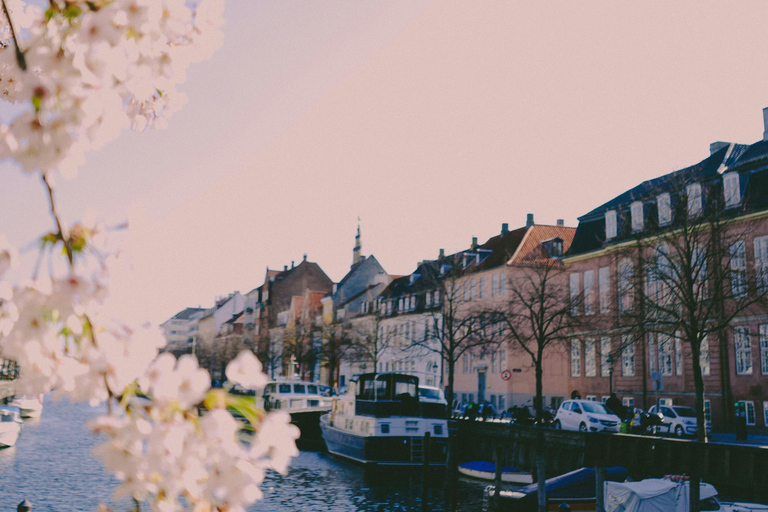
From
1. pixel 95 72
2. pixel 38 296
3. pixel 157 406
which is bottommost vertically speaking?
pixel 157 406

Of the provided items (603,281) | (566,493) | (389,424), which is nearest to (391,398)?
(389,424)

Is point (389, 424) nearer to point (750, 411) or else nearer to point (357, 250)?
point (750, 411)

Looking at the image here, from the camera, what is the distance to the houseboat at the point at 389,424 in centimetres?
3073

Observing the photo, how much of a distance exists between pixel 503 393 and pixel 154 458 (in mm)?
54883

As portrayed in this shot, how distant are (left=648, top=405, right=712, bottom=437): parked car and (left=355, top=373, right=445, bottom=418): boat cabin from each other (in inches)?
406

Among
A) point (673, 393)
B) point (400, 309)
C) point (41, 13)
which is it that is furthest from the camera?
point (400, 309)

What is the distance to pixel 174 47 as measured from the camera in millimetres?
3004

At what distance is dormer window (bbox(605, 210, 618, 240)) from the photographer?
46.3 meters

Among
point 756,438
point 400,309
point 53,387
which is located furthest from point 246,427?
point 400,309

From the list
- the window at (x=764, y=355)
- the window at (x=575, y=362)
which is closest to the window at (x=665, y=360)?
the window at (x=764, y=355)

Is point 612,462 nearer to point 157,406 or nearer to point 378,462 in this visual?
point 378,462

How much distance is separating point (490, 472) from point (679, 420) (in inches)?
403

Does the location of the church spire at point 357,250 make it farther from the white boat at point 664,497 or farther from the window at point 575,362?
the white boat at point 664,497

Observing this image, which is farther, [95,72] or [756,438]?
[756,438]
